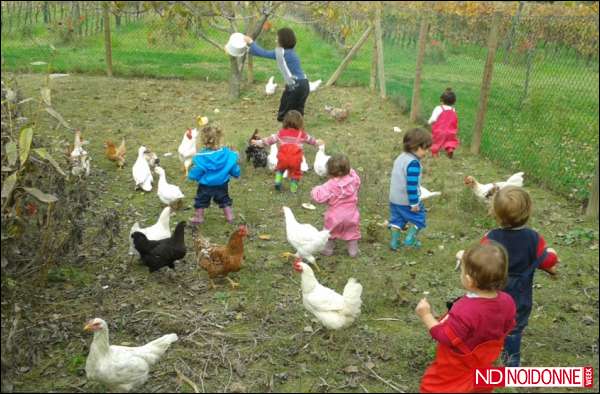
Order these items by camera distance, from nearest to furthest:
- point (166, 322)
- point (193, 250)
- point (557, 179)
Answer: point (166, 322)
point (193, 250)
point (557, 179)

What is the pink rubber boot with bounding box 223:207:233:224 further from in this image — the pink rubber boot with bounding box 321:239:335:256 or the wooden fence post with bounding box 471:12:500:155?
the wooden fence post with bounding box 471:12:500:155

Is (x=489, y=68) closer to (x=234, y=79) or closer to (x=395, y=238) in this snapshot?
(x=395, y=238)

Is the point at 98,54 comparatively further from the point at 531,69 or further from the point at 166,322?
the point at 166,322

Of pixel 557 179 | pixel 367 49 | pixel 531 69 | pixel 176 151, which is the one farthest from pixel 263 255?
pixel 367 49

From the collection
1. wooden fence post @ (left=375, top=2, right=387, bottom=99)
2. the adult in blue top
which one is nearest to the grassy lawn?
the adult in blue top

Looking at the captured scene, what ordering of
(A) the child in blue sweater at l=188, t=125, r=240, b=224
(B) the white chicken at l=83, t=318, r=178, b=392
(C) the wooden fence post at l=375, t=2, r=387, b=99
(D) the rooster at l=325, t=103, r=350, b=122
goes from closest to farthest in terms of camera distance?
1. (B) the white chicken at l=83, t=318, r=178, b=392
2. (A) the child in blue sweater at l=188, t=125, r=240, b=224
3. (D) the rooster at l=325, t=103, r=350, b=122
4. (C) the wooden fence post at l=375, t=2, r=387, b=99

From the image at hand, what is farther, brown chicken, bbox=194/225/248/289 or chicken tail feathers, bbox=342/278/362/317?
brown chicken, bbox=194/225/248/289

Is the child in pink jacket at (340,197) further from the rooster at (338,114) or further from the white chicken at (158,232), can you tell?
the rooster at (338,114)

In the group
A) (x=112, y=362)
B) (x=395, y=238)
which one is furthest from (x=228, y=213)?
(x=112, y=362)

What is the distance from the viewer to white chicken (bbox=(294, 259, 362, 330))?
3623 mm

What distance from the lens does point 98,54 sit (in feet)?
44.2

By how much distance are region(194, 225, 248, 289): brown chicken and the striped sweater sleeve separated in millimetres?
1537

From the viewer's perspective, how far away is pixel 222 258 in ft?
14.3

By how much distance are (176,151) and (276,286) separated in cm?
384
